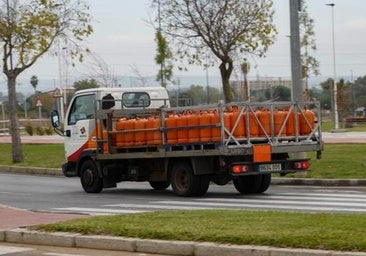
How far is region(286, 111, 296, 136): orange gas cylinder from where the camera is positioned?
58.3 feet

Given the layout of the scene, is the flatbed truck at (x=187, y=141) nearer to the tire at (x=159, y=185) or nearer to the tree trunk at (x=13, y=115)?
the tire at (x=159, y=185)

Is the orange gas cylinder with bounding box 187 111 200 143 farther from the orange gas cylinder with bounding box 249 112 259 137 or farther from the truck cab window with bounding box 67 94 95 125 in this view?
the truck cab window with bounding box 67 94 95 125

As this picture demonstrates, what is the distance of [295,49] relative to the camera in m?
21.2

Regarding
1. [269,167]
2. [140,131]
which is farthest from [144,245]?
[140,131]

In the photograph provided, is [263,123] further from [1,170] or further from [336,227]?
[1,170]

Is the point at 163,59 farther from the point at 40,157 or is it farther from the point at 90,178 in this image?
the point at 90,178

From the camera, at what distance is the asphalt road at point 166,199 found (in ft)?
51.2

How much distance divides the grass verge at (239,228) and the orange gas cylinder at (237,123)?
15.3ft

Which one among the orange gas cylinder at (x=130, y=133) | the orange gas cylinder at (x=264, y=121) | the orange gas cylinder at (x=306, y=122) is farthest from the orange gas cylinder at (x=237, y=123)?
the orange gas cylinder at (x=130, y=133)

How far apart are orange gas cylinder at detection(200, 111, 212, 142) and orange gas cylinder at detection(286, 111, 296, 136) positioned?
182 cm

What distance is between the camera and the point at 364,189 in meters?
18.9

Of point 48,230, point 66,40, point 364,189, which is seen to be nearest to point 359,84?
point 66,40

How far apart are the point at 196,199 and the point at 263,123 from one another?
2113 mm

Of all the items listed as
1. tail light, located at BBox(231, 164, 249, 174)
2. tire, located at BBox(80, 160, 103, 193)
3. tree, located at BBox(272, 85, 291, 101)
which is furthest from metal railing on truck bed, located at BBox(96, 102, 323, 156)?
tree, located at BBox(272, 85, 291, 101)
